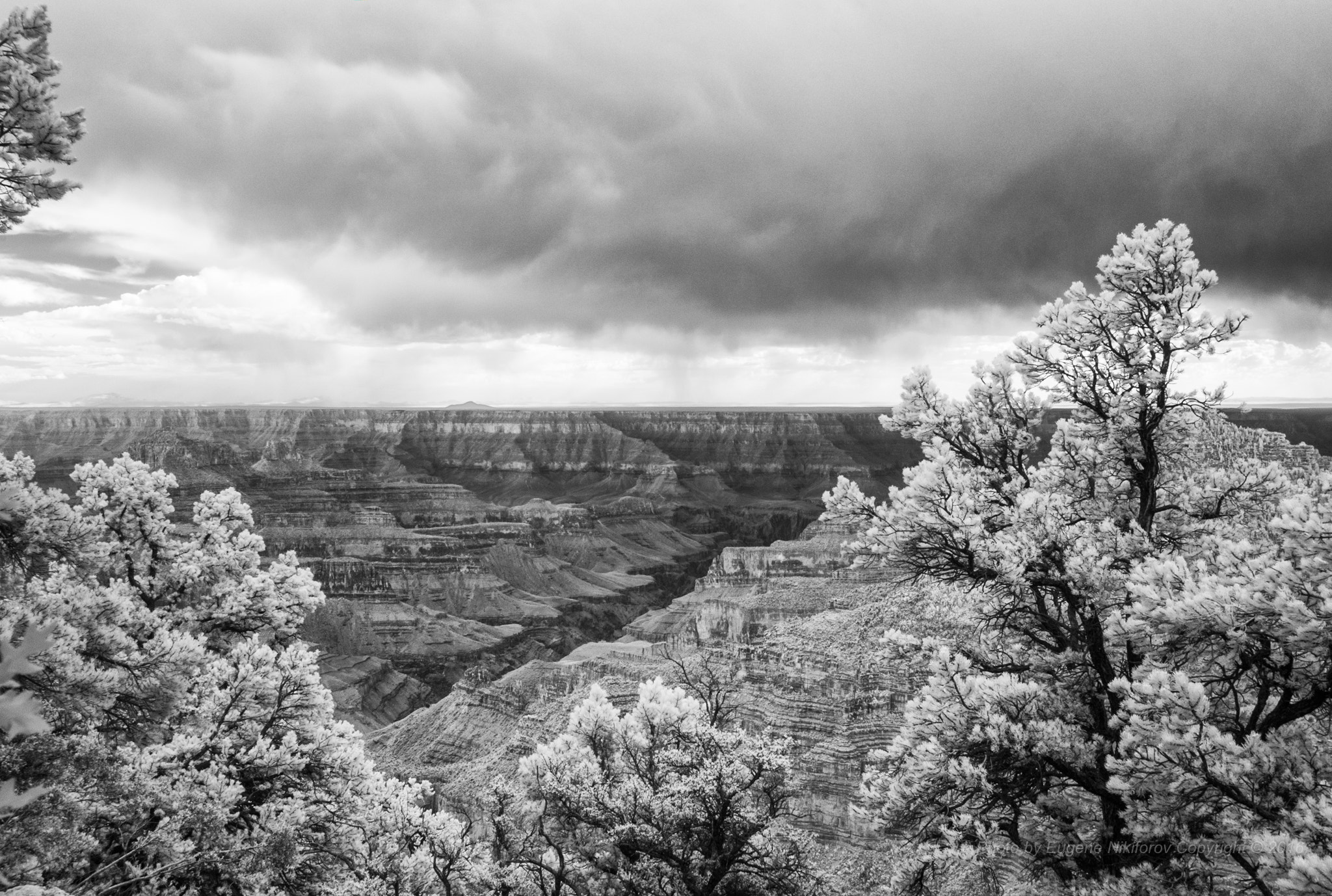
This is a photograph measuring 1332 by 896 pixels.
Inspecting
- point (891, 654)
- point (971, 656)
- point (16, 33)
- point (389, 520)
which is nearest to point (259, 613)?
point (16, 33)

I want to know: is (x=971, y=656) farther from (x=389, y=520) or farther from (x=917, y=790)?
(x=389, y=520)

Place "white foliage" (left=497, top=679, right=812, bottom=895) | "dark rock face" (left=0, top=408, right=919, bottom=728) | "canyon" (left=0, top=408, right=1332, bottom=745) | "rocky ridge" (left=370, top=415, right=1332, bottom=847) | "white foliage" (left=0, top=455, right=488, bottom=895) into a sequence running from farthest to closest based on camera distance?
"dark rock face" (left=0, top=408, right=919, bottom=728)
"canyon" (left=0, top=408, right=1332, bottom=745)
"rocky ridge" (left=370, top=415, right=1332, bottom=847)
"white foliage" (left=497, top=679, right=812, bottom=895)
"white foliage" (left=0, top=455, right=488, bottom=895)

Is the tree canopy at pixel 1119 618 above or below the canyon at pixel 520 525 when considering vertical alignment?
above

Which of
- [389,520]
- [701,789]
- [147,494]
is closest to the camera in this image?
[701,789]

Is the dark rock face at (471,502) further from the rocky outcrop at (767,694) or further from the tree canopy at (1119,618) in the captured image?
the tree canopy at (1119,618)

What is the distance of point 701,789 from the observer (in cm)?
1124

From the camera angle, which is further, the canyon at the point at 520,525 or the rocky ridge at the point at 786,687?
the canyon at the point at 520,525

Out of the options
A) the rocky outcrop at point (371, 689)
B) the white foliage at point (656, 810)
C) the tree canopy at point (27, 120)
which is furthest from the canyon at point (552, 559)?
the tree canopy at point (27, 120)

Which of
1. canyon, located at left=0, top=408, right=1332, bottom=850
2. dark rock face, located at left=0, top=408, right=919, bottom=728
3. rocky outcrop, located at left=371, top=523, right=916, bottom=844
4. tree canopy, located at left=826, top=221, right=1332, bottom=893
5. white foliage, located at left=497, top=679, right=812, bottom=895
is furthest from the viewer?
dark rock face, located at left=0, top=408, right=919, bottom=728

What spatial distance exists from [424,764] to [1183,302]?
122 feet

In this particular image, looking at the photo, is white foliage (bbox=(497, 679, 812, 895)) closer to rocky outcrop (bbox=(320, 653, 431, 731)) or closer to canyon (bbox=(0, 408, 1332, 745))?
canyon (bbox=(0, 408, 1332, 745))

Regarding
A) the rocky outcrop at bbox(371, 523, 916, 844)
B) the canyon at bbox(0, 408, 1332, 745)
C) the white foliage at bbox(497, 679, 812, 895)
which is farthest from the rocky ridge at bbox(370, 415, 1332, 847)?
the white foliage at bbox(497, 679, 812, 895)

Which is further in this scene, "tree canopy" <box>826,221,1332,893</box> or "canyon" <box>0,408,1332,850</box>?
"canyon" <box>0,408,1332,850</box>

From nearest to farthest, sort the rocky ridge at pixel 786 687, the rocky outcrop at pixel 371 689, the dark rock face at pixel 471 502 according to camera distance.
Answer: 1. the rocky ridge at pixel 786 687
2. the rocky outcrop at pixel 371 689
3. the dark rock face at pixel 471 502
